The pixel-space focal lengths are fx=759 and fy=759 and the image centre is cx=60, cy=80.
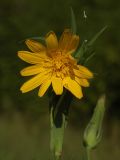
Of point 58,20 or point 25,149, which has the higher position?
point 58,20

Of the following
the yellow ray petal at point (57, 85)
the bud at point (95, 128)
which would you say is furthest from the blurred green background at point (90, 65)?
the yellow ray petal at point (57, 85)

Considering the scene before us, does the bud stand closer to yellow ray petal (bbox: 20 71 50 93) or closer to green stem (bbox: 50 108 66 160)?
green stem (bbox: 50 108 66 160)

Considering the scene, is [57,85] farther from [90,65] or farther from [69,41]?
[90,65]

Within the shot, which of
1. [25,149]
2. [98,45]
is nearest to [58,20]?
[98,45]

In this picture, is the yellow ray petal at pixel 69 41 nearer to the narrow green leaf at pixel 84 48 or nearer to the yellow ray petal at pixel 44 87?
the narrow green leaf at pixel 84 48

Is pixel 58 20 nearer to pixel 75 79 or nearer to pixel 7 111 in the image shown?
pixel 7 111

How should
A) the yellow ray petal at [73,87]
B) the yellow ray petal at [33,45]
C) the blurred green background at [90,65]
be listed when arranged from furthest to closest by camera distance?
the blurred green background at [90,65]
the yellow ray petal at [33,45]
the yellow ray petal at [73,87]

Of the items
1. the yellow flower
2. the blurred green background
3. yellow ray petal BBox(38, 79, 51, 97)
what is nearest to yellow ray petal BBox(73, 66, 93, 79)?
the yellow flower
